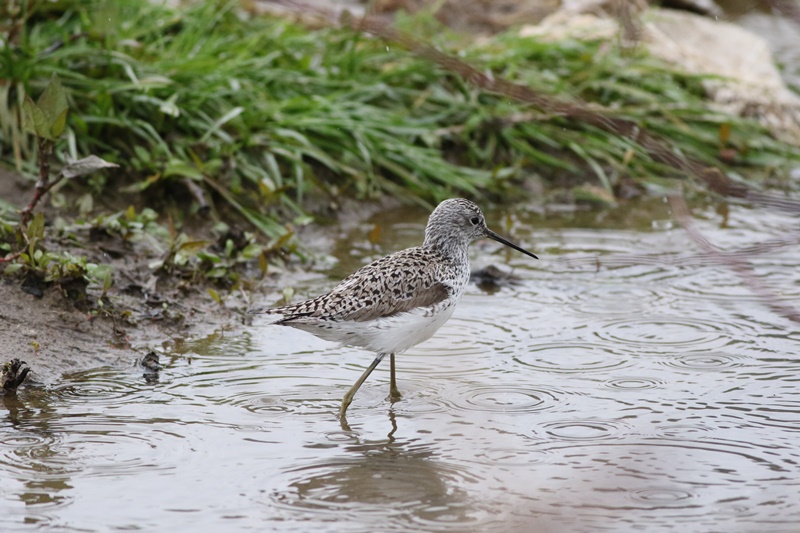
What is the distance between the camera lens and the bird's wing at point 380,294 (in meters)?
5.52

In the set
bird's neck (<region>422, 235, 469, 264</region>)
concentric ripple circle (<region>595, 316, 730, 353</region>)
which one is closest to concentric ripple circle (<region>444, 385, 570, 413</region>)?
bird's neck (<region>422, 235, 469, 264</region>)

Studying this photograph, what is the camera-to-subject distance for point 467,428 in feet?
17.0

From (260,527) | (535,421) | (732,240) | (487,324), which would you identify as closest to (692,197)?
(732,240)

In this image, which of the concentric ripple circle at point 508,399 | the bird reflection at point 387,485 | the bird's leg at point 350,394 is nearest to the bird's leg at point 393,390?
the bird's leg at point 350,394

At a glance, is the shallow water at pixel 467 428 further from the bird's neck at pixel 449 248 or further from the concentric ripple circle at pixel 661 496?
the bird's neck at pixel 449 248

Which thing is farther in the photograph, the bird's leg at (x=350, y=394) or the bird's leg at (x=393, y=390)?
the bird's leg at (x=393, y=390)

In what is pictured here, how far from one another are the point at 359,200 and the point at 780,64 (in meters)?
7.05

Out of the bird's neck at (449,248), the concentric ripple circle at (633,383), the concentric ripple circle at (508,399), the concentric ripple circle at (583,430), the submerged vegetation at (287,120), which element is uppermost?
the submerged vegetation at (287,120)

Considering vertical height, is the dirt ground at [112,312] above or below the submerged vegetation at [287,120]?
below

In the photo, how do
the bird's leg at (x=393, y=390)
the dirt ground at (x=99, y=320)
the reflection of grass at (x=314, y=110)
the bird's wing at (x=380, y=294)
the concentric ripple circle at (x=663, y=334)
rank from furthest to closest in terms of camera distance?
1. the reflection of grass at (x=314, y=110)
2. the concentric ripple circle at (x=663, y=334)
3. the dirt ground at (x=99, y=320)
4. the bird's leg at (x=393, y=390)
5. the bird's wing at (x=380, y=294)

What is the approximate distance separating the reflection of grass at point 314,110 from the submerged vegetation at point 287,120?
0.06 ft

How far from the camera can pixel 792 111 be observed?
1109 cm

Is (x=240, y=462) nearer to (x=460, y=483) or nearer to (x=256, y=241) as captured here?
(x=460, y=483)

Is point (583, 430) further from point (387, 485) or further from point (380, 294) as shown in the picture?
point (380, 294)
